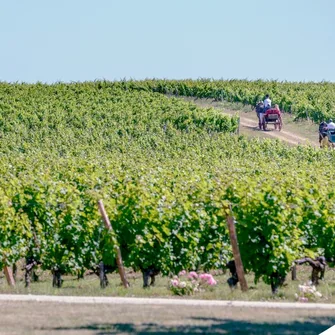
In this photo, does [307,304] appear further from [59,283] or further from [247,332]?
[59,283]

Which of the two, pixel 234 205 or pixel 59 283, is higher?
pixel 234 205

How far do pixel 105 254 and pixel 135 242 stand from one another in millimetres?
713

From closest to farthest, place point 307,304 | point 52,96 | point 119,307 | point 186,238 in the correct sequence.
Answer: point 119,307 → point 307,304 → point 186,238 → point 52,96

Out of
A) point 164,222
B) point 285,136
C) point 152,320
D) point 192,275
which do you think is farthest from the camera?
point 285,136

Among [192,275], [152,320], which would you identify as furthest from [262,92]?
[152,320]

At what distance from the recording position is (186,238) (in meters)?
24.9

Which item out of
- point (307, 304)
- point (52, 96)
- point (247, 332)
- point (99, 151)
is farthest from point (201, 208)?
point (52, 96)

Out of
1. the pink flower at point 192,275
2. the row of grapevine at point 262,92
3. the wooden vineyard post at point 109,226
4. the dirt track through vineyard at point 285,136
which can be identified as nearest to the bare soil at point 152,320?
the pink flower at point 192,275

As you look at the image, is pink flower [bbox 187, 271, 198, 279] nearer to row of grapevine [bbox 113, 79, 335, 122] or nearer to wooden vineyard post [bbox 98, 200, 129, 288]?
wooden vineyard post [bbox 98, 200, 129, 288]

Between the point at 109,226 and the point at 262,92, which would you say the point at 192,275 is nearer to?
the point at 109,226

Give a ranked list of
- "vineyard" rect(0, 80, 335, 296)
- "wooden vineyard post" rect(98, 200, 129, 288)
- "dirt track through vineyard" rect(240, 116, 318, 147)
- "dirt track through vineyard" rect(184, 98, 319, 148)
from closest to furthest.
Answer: "vineyard" rect(0, 80, 335, 296), "wooden vineyard post" rect(98, 200, 129, 288), "dirt track through vineyard" rect(240, 116, 318, 147), "dirt track through vineyard" rect(184, 98, 319, 148)

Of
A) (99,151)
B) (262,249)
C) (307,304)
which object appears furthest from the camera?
(99,151)

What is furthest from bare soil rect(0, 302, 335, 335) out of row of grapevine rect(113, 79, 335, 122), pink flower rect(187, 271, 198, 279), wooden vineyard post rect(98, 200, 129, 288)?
row of grapevine rect(113, 79, 335, 122)

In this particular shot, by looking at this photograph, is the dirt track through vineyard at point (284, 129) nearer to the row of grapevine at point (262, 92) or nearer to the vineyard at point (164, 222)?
the row of grapevine at point (262, 92)
